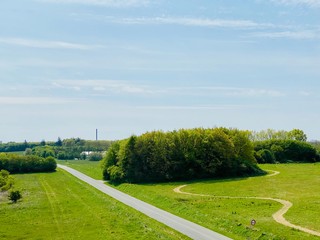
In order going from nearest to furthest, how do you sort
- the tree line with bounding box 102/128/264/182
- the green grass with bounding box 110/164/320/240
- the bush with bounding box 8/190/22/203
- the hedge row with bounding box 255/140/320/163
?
the green grass with bounding box 110/164/320/240
the bush with bounding box 8/190/22/203
the tree line with bounding box 102/128/264/182
the hedge row with bounding box 255/140/320/163

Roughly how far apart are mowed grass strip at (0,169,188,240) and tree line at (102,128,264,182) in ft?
56.9

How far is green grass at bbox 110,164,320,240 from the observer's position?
41.3 m

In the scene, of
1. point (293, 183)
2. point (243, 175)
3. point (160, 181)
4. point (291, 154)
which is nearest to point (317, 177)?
point (293, 183)

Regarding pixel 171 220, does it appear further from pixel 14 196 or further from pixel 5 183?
pixel 5 183

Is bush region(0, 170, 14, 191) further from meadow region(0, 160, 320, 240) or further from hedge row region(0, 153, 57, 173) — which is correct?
hedge row region(0, 153, 57, 173)

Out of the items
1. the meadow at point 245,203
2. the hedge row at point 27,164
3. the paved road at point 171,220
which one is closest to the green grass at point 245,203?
the meadow at point 245,203

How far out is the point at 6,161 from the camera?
134000 millimetres

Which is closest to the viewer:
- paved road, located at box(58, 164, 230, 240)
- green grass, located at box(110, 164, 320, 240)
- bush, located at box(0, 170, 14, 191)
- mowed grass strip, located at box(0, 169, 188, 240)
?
paved road, located at box(58, 164, 230, 240)

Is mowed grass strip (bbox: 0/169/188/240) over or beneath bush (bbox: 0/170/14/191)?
beneath

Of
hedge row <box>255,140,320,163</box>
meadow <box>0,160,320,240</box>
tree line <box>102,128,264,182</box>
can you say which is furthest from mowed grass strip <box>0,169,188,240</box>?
hedge row <box>255,140,320,163</box>

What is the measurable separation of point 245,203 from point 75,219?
23042 mm

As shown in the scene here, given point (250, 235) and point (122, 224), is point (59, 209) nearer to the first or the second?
point (122, 224)

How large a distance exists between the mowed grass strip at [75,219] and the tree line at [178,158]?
682 inches

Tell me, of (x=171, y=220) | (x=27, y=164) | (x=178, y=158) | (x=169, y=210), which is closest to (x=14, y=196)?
(x=169, y=210)
